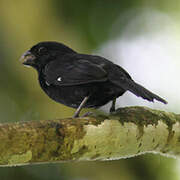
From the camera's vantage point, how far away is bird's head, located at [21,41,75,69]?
14.4ft

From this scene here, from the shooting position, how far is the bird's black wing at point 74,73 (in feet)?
11.9

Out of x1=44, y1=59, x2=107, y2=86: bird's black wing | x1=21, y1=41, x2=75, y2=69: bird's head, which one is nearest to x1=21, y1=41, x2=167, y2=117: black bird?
x1=44, y1=59, x2=107, y2=86: bird's black wing

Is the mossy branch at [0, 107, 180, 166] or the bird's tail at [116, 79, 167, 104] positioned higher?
the bird's tail at [116, 79, 167, 104]

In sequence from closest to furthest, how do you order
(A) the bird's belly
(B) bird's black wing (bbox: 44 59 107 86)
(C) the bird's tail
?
(C) the bird's tail, (B) bird's black wing (bbox: 44 59 107 86), (A) the bird's belly

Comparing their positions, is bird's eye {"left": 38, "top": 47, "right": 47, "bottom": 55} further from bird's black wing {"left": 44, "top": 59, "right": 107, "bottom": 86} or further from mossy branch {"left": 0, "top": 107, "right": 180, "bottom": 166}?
mossy branch {"left": 0, "top": 107, "right": 180, "bottom": 166}

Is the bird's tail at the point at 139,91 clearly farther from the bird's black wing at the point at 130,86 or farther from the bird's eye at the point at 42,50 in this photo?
the bird's eye at the point at 42,50

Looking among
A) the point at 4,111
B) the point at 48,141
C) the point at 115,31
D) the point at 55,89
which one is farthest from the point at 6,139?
the point at 115,31

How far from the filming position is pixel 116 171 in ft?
18.6

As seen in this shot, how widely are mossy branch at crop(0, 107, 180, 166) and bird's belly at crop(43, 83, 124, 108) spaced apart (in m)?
0.24

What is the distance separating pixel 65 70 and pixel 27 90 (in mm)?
2082

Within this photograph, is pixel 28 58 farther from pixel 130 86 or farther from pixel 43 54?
pixel 130 86

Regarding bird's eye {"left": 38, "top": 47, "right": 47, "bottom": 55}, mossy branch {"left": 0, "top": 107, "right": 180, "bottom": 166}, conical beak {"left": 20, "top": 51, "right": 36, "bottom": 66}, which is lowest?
mossy branch {"left": 0, "top": 107, "right": 180, "bottom": 166}

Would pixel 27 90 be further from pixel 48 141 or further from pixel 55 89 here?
pixel 48 141

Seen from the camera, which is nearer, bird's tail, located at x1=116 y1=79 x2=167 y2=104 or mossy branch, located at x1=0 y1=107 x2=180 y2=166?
mossy branch, located at x1=0 y1=107 x2=180 y2=166
